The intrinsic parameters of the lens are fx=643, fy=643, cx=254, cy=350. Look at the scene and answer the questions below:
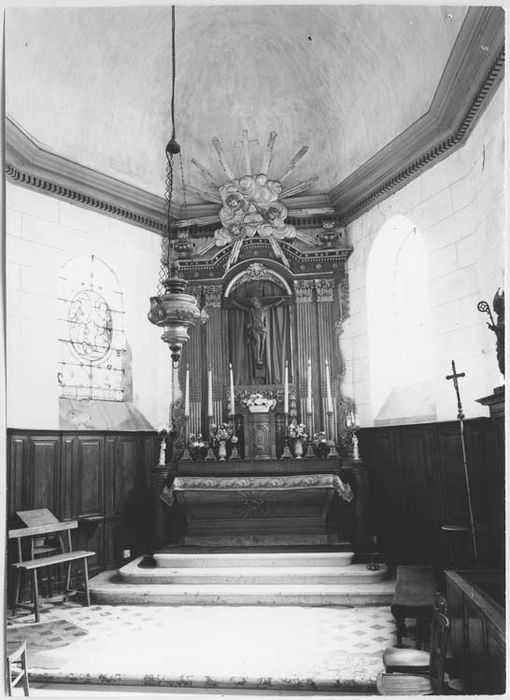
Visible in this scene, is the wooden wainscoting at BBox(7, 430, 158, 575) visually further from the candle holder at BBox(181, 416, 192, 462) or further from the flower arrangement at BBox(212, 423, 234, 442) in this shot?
the flower arrangement at BBox(212, 423, 234, 442)

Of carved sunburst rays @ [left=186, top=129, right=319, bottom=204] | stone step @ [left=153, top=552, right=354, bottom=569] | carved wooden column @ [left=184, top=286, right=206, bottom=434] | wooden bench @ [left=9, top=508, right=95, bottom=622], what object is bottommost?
stone step @ [left=153, top=552, right=354, bottom=569]

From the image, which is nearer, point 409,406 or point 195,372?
point 409,406

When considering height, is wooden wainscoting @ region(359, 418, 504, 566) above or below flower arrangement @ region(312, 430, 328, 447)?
below

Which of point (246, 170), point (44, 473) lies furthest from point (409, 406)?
point (44, 473)

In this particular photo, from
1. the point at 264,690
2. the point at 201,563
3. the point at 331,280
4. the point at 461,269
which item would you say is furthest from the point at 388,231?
the point at 264,690

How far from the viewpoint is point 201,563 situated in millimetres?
7730

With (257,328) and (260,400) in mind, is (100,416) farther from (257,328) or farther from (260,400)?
(257,328)

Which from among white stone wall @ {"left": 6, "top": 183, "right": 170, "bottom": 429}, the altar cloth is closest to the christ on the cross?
white stone wall @ {"left": 6, "top": 183, "right": 170, "bottom": 429}

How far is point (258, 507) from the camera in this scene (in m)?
8.34

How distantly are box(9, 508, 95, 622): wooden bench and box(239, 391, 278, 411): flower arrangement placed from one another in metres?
2.87

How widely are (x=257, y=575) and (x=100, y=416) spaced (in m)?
2.99

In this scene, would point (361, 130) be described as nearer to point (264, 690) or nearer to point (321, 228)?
point (321, 228)

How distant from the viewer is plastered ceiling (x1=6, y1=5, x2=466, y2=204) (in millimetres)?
7668

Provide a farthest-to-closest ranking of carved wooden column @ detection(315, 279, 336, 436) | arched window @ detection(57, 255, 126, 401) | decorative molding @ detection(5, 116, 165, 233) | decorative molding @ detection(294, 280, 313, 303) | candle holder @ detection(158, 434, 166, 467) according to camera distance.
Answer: decorative molding @ detection(294, 280, 313, 303) → carved wooden column @ detection(315, 279, 336, 436) → candle holder @ detection(158, 434, 166, 467) → arched window @ detection(57, 255, 126, 401) → decorative molding @ detection(5, 116, 165, 233)
